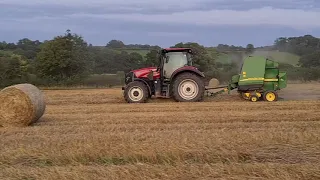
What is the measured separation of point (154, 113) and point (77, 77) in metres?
18.5

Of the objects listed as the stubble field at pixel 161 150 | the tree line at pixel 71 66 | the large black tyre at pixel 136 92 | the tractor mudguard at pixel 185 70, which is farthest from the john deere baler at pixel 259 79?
the tree line at pixel 71 66

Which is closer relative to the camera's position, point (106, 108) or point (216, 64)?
point (106, 108)

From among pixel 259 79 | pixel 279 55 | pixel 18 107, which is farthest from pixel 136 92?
pixel 279 55

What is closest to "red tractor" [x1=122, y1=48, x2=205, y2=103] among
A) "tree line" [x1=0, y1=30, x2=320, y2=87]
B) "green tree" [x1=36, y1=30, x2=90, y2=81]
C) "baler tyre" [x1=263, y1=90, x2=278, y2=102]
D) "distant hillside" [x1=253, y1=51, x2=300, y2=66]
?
"baler tyre" [x1=263, y1=90, x2=278, y2=102]

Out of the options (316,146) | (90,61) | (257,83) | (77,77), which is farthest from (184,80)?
(90,61)

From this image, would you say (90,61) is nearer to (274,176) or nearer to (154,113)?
(154,113)

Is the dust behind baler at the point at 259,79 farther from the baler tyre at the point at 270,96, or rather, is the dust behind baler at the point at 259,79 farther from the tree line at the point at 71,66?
the tree line at the point at 71,66

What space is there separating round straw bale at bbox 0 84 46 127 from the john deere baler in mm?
7566

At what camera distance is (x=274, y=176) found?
4.83 meters

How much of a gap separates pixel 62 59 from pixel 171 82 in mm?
16019

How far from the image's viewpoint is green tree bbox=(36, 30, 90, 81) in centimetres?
3007

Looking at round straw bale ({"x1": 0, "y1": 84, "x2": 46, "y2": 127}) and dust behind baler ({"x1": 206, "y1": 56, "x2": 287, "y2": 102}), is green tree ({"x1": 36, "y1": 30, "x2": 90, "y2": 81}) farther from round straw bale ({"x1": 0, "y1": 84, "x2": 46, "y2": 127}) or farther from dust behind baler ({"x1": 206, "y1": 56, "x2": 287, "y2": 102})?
round straw bale ({"x1": 0, "y1": 84, "x2": 46, "y2": 127})

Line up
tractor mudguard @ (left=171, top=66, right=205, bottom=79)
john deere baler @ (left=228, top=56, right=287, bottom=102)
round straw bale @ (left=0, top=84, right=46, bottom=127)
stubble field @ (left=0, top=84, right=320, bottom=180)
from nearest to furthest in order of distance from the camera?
stubble field @ (left=0, top=84, right=320, bottom=180) → round straw bale @ (left=0, top=84, right=46, bottom=127) → tractor mudguard @ (left=171, top=66, right=205, bottom=79) → john deere baler @ (left=228, top=56, right=287, bottom=102)

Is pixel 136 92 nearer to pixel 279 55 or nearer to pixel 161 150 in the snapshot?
pixel 279 55
